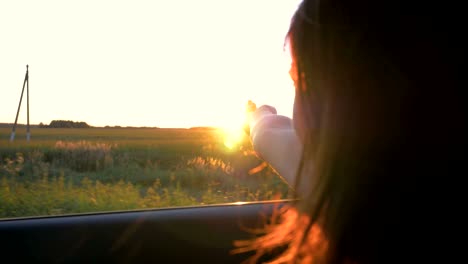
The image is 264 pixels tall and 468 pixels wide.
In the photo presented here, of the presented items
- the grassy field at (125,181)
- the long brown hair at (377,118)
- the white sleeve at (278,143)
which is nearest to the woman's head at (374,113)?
the long brown hair at (377,118)

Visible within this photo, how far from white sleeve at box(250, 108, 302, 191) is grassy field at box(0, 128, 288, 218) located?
0.37 m

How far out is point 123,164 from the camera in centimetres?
406

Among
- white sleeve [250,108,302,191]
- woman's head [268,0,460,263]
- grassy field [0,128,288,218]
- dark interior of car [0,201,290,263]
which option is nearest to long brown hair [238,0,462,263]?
woman's head [268,0,460,263]

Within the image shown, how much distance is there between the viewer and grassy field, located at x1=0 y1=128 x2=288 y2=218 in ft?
8.68

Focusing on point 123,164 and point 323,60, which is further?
point 123,164

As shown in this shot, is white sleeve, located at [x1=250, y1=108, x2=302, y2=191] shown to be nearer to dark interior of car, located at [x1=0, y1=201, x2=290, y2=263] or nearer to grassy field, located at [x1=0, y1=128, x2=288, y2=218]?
grassy field, located at [x1=0, y1=128, x2=288, y2=218]

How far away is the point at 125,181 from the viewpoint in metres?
3.44

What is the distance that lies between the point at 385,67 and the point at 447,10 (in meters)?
0.11

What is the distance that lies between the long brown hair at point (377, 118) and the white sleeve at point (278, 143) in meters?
0.61

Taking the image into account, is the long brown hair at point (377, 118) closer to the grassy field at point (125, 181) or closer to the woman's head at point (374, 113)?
the woman's head at point (374, 113)

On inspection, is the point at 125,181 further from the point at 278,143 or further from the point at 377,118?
the point at 377,118

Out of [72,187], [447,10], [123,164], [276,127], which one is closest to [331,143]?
[447,10]

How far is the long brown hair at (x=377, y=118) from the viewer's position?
705mm

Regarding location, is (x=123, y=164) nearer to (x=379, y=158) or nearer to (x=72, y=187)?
(x=72, y=187)
